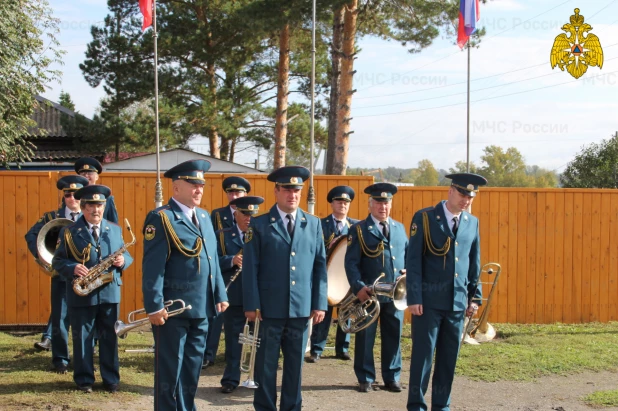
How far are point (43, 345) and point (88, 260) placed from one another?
86.5 inches

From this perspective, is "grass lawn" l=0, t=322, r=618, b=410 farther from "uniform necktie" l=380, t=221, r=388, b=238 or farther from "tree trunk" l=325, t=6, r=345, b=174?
"tree trunk" l=325, t=6, r=345, b=174

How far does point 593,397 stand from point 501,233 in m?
4.16

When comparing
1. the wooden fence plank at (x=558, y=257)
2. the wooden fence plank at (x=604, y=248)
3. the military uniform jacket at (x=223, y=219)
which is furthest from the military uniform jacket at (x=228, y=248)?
the wooden fence plank at (x=604, y=248)

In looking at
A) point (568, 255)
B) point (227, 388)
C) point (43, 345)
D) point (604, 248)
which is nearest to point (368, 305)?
point (227, 388)

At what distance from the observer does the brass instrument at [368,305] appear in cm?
713

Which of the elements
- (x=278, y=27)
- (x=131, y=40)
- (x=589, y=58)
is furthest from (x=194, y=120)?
(x=589, y=58)

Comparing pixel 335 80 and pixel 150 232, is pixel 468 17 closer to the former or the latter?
pixel 335 80

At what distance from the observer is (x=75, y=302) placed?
7.28 meters

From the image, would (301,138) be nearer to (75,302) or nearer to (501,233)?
(501,233)

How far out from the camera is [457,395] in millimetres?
7246

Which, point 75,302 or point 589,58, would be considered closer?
point 75,302

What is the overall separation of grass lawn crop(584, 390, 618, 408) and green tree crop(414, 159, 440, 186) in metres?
112

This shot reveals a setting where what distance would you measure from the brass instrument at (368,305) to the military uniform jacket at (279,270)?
1182 mm

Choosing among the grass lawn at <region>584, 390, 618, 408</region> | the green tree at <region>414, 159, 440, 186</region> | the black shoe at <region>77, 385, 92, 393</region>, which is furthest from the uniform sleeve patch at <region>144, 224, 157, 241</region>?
the green tree at <region>414, 159, 440, 186</region>
